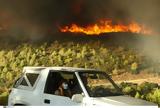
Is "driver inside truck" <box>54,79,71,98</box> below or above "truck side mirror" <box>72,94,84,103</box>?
above

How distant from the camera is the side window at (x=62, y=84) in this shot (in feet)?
30.6

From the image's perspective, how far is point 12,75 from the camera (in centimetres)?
3142

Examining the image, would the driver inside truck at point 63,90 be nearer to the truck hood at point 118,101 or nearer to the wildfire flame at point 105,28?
the truck hood at point 118,101

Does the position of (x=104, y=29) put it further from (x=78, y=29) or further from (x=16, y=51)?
(x=16, y=51)

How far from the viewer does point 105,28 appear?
45469 mm

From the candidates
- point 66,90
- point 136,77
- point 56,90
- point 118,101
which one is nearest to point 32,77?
point 56,90

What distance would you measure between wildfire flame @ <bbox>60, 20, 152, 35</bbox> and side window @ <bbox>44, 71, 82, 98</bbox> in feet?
106

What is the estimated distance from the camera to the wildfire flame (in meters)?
43.4

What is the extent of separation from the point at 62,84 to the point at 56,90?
8.5 inches

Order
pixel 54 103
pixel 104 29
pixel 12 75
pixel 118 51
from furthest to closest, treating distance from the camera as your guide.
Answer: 1. pixel 104 29
2. pixel 118 51
3. pixel 12 75
4. pixel 54 103

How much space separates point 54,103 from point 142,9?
1521 inches

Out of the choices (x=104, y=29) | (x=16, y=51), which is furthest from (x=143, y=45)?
(x=16, y=51)

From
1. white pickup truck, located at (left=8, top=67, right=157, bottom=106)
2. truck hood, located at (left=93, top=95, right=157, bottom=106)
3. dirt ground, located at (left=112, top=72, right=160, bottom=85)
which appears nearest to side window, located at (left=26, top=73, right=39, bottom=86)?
white pickup truck, located at (left=8, top=67, right=157, bottom=106)

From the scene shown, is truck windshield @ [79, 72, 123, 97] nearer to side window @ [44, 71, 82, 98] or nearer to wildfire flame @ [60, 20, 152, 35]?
side window @ [44, 71, 82, 98]
